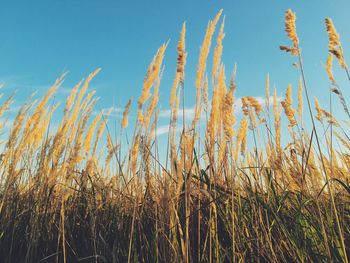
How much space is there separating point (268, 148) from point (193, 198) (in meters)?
0.69

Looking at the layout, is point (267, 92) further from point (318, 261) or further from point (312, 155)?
point (318, 261)

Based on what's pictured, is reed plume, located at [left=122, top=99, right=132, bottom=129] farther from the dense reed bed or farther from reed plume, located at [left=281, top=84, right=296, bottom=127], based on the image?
reed plume, located at [left=281, top=84, right=296, bottom=127]

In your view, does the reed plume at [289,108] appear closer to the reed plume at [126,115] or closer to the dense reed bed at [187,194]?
the dense reed bed at [187,194]

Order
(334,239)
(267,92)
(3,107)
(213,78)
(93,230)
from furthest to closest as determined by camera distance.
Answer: (3,107) < (267,92) < (93,230) < (213,78) < (334,239)

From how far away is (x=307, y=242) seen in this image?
1592 millimetres

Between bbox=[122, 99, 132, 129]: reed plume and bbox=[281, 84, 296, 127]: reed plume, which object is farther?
bbox=[122, 99, 132, 129]: reed plume

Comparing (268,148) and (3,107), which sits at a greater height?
(3,107)

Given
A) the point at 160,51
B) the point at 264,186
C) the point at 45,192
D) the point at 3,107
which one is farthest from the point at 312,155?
the point at 3,107

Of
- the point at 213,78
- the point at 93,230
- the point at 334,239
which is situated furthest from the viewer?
the point at 93,230

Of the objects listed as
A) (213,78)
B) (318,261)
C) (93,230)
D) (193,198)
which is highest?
(213,78)

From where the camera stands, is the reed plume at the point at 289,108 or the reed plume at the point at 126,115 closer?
the reed plume at the point at 289,108

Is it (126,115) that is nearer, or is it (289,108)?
(289,108)

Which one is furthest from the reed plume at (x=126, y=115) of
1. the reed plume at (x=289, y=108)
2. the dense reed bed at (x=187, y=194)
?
the reed plume at (x=289, y=108)

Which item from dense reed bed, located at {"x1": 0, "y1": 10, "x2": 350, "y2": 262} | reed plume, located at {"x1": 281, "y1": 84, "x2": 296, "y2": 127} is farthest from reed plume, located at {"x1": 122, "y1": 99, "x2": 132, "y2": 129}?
reed plume, located at {"x1": 281, "y1": 84, "x2": 296, "y2": 127}
